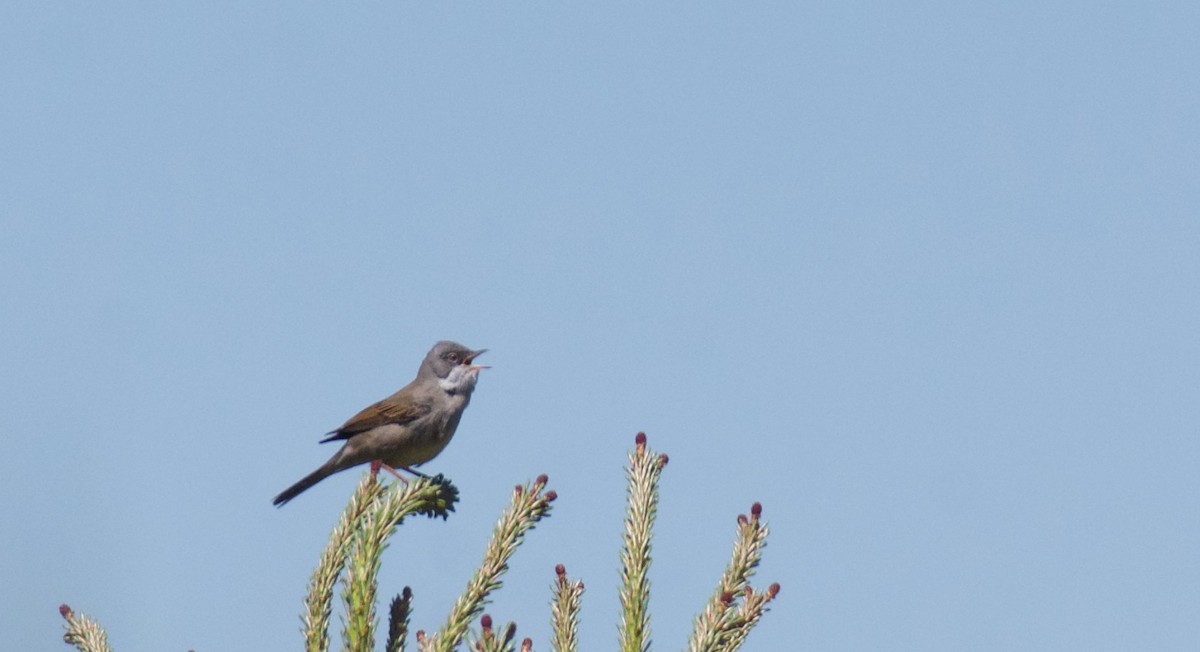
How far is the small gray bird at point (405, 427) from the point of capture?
10.1 m

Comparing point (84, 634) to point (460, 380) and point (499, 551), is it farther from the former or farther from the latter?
point (460, 380)

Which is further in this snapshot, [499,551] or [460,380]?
[460,380]

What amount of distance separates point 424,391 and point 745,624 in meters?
6.53

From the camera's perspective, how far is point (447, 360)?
11.0 metres

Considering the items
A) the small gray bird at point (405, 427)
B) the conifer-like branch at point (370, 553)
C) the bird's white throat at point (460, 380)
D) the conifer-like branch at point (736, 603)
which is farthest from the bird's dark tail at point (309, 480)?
the conifer-like branch at point (736, 603)

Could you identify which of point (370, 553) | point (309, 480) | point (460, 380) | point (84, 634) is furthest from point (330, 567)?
point (460, 380)

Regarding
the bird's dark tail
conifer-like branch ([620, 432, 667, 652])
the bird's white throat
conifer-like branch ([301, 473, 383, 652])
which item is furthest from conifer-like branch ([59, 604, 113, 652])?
the bird's white throat

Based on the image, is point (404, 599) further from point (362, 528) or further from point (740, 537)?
point (740, 537)

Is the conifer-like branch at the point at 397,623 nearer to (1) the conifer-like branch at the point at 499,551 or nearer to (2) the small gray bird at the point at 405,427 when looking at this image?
(1) the conifer-like branch at the point at 499,551

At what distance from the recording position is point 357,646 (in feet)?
13.0

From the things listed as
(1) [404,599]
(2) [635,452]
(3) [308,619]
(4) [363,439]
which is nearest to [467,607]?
(1) [404,599]

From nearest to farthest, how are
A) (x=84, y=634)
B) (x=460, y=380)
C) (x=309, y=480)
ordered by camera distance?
(x=84, y=634) < (x=309, y=480) < (x=460, y=380)

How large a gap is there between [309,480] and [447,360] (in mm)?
1601

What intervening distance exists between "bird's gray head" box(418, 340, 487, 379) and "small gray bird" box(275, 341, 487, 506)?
18mm
